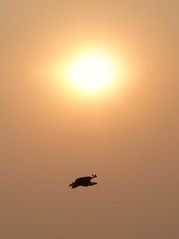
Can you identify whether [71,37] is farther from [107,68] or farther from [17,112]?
[17,112]

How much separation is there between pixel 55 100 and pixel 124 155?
166 centimetres

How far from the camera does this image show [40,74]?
7070 millimetres

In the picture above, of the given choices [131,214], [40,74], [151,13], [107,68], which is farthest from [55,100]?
[131,214]

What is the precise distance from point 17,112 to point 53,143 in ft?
2.87

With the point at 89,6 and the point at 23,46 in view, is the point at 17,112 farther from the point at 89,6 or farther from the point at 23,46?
the point at 89,6

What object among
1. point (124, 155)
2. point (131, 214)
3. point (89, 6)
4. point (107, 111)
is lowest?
point (131, 214)

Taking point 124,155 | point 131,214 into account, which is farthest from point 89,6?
point 131,214

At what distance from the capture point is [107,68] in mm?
7145

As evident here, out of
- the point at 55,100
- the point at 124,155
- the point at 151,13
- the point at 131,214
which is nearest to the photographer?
the point at 151,13

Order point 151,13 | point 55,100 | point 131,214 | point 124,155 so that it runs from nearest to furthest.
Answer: point 151,13
point 55,100
point 124,155
point 131,214

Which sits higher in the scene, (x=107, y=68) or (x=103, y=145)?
(x=107, y=68)

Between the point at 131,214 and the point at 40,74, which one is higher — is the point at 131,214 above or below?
below

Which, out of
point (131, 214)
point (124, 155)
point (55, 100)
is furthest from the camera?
point (131, 214)

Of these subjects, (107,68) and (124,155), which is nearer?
(107,68)
